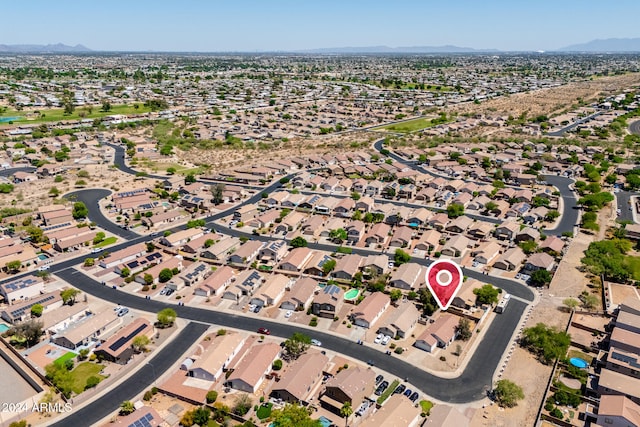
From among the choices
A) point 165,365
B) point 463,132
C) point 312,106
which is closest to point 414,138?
point 463,132

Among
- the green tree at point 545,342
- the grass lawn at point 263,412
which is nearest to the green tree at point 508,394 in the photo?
the green tree at point 545,342

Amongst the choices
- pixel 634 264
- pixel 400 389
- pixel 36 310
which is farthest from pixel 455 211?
pixel 36 310

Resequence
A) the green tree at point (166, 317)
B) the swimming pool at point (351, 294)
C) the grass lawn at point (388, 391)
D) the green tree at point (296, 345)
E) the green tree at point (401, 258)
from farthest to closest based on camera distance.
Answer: the green tree at point (401, 258) < the swimming pool at point (351, 294) < the green tree at point (166, 317) < the green tree at point (296, 345) < the grass lawn at point (388, 391)

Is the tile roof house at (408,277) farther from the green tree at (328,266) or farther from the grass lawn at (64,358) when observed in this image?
the grass lawn at (64,358)

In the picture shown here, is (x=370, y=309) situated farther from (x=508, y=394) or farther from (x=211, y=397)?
(x=211, y=397)

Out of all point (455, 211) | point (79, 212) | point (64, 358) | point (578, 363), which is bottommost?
point (578, 363)

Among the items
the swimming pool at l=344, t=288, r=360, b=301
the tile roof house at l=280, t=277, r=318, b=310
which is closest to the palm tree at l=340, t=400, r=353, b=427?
the tile roof house at l=280, t=277, r=318, b=310

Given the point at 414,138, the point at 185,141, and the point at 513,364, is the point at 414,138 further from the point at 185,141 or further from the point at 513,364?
the point at 513,364
